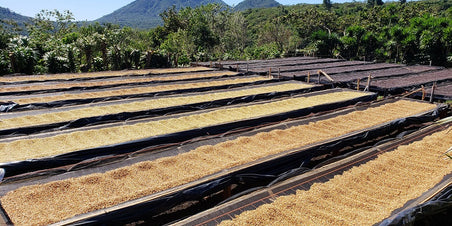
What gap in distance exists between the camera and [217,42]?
29266mm

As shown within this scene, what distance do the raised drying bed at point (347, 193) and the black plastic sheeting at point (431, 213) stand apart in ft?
0.87

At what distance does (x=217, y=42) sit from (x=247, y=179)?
2583 centimetres

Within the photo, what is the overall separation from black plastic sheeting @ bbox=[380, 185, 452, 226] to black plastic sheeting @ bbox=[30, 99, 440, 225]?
1.58 metres

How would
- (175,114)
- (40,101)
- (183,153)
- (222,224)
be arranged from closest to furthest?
(222,224)
(183,153)
(175,114)
(40,101)

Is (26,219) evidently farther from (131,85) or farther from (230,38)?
(230,38)

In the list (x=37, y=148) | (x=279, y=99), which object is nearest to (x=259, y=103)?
(x=279, y=99)

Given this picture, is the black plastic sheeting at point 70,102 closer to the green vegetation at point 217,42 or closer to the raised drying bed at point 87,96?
the raised drying bed at point 87,96

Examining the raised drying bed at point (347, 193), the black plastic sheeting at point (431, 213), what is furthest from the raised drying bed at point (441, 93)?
the black plastic sheeting at point (431, 213)

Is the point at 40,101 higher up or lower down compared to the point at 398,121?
higher up

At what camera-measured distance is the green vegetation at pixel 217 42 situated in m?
16.5

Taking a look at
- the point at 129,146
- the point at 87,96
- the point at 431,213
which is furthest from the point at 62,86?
the point at 431,213

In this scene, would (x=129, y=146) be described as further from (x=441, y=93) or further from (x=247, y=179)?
(x=441, y=93)

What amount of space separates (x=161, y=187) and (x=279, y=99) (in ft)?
20.6

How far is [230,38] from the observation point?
3662 cm
